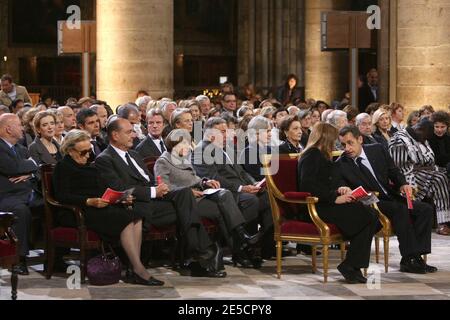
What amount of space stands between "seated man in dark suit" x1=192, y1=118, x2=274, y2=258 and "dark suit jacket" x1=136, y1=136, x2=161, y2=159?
1.84ft

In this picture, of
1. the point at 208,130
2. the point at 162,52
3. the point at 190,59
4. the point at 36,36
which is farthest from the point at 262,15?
the point at 208,130

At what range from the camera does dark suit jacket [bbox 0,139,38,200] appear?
10648 mm

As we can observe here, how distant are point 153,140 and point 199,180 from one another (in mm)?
1041

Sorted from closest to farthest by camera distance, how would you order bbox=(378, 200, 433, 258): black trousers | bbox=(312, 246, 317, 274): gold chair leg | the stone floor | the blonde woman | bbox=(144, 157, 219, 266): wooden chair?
the stone floor, bbox=(144, 157, 219, 266): wooden chair, bbox=(312, 246, 317, 274): gold chair leg, bbox=(378, 200, 433, 258): black trousers, the blonde woman

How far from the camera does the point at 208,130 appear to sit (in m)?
11.3

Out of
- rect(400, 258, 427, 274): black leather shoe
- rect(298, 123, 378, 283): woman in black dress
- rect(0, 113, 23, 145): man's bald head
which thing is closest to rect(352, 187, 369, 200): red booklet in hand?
rect(298, 123, 378, 283): woman in black dress

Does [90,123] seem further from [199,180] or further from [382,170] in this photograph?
[382,170]

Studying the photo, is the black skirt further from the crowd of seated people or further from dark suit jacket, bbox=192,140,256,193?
dark suit jacket, bbox=192,140,256,193

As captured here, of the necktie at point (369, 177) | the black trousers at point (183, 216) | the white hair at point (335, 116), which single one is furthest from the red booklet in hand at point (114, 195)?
the white hair at point (335, 116)

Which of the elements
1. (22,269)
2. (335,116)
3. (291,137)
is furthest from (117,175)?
(335,116)

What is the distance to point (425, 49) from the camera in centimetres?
1714

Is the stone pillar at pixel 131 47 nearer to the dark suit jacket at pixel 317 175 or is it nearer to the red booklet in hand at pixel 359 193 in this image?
the dark suit jacket at pixel 317 175

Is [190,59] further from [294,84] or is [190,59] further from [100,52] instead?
[100,52]

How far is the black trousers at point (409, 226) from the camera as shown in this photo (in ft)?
35.6
